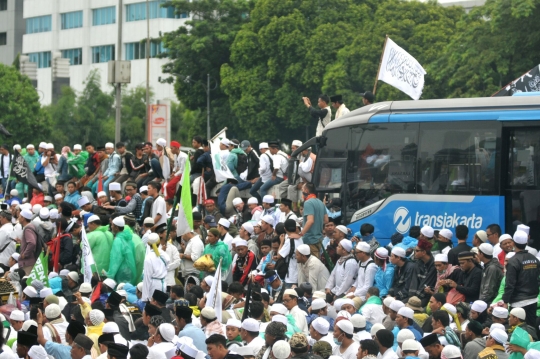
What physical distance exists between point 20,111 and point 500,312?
4760cm

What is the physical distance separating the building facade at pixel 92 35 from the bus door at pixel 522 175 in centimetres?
5669

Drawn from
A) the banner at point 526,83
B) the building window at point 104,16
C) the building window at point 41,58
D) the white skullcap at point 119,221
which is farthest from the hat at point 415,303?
the building window at point 41,58

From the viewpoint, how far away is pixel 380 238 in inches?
688

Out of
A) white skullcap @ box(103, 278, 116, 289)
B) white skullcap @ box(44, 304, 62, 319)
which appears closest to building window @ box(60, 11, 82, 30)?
white skullcap @ box(103, 278, 116, 289)

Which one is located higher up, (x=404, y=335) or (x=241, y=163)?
(x=241, y=163)

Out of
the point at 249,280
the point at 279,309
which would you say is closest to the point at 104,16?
the point at 249,280

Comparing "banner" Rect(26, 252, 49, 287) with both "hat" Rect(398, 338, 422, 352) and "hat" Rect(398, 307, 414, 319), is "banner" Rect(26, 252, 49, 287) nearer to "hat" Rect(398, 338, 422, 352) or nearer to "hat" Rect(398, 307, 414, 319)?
"hat" Rect(398, 307, 414, 319)

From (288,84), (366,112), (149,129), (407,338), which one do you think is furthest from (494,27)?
(407,338)

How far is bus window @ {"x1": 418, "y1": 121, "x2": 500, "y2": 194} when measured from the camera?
54.7ft

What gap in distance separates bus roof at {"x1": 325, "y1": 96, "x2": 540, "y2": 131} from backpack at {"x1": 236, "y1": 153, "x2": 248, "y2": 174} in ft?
9.98

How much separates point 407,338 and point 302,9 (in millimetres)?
39947

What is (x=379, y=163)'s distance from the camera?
1769 centimetres

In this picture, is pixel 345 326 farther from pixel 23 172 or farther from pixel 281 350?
pixel 23 172

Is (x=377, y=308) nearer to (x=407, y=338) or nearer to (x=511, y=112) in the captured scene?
(x=407, y=338)
